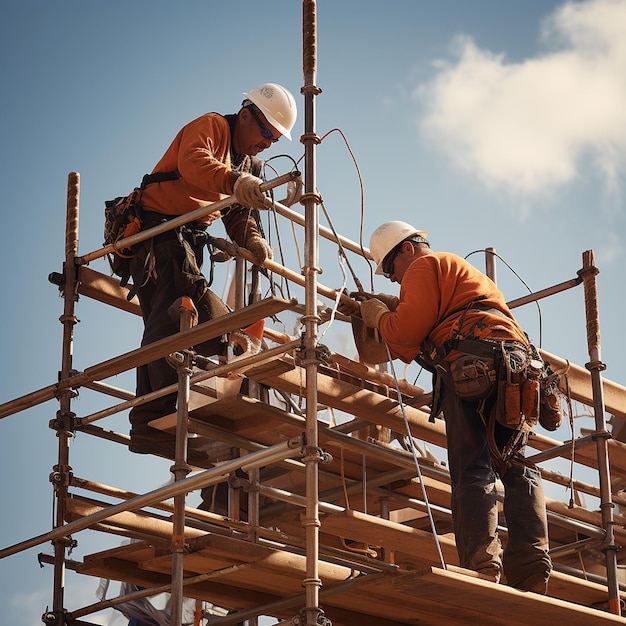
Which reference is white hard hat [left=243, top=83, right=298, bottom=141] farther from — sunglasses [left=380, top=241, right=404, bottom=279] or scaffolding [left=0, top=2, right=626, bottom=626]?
sunglasses [left=380, top=241, right=404, bottom=279]

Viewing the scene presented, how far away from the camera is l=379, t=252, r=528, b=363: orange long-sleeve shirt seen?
8031 mm

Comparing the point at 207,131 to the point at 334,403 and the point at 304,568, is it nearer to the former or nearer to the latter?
the point at 334,403

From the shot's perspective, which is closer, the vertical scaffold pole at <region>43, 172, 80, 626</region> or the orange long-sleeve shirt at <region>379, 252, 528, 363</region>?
the orange long-sleeve shirt at <region>379, 252, 528, 363</region>

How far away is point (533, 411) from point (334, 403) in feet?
4.79

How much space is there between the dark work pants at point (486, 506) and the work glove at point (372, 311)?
2.22 ft

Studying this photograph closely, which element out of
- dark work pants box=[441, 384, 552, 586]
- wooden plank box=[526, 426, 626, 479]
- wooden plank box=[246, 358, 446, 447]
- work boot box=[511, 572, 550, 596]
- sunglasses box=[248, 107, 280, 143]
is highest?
sunglasses box=[248, 107, 280, 143]

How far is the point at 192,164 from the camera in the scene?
28.0ft

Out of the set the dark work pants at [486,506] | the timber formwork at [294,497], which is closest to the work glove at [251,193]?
the timber formwork at [294,497]

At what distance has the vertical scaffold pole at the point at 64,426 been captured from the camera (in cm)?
835

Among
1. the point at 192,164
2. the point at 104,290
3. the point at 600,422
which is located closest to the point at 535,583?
the point at 600,422

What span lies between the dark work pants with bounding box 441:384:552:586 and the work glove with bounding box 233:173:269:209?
1.62 metres

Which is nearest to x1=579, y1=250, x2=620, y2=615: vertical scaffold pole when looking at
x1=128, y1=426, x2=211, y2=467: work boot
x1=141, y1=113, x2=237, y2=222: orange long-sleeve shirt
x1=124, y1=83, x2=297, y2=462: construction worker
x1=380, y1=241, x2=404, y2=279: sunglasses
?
x1=380, y1=241, x2=404, y2=279: sunglasses

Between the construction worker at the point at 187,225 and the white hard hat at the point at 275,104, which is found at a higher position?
the white hard hat at the point at 275,104

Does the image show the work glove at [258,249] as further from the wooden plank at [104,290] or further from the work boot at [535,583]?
the work boot at [535,583]
